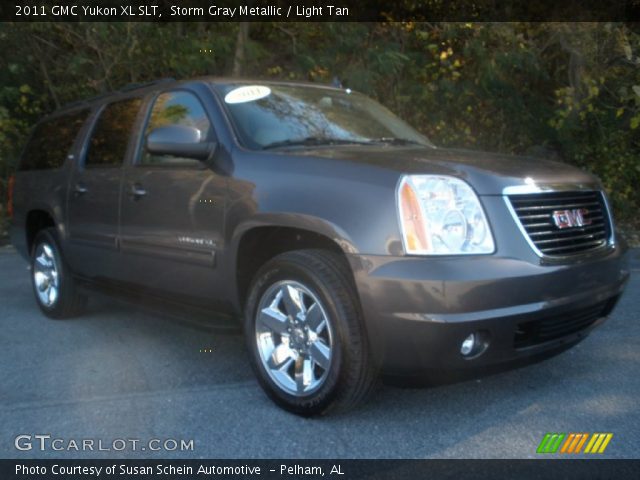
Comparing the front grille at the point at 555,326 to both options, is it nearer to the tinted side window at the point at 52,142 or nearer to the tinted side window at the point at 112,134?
the tinted side window at the point at 112,134

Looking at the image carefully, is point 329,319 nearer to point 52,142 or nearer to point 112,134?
point 112,134

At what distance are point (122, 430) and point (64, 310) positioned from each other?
8.22ft

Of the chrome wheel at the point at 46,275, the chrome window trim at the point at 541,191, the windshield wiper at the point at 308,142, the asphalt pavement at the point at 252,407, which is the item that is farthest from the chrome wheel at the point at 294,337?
the chrome wheel at the point at 46,275

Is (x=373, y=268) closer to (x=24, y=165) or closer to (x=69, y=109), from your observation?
(x=69, y=109)

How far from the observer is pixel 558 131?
10.2 m

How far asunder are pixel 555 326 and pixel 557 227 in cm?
46

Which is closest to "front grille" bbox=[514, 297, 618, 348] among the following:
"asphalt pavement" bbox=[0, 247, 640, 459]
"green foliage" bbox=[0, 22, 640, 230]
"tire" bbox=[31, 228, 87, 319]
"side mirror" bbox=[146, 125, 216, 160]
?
"asphalt pavement" bbox=[0, 247, 640, 459]

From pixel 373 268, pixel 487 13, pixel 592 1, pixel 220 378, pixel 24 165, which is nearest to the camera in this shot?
pixel 373 268

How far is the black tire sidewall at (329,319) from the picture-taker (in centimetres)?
307

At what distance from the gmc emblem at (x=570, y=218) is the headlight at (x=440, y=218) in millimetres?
462

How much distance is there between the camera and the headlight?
9.55ft

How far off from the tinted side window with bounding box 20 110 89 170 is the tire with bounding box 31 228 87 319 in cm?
59

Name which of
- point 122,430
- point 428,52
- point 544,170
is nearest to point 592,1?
point 428,52

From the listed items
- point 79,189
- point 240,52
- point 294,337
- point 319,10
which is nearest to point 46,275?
point 79,189
